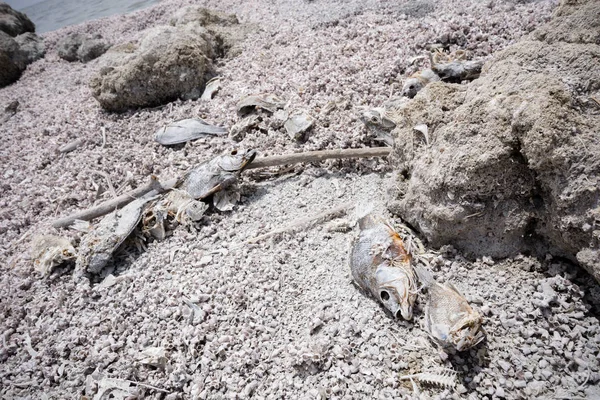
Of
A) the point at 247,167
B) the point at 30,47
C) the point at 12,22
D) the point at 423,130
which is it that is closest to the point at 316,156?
the point at 247,167

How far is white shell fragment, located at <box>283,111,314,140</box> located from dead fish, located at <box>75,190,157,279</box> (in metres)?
1.96

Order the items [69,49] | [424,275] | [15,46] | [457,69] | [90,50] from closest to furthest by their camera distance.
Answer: [424,275] → [457,69] → [90,50] → [69,49] → [15,46]

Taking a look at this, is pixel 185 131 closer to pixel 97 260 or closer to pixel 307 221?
pixel 97 260

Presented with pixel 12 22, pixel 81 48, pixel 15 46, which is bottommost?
pixel 81 48

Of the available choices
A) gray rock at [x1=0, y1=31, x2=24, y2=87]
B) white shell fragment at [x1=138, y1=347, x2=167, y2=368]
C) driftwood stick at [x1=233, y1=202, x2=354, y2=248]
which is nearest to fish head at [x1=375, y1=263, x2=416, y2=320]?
driftwood stick at [x1=233, y1=202, x2=354, y2=248]

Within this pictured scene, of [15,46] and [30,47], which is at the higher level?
[15,46]

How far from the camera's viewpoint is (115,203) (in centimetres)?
405

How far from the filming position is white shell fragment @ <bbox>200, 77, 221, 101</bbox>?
577 centimetres

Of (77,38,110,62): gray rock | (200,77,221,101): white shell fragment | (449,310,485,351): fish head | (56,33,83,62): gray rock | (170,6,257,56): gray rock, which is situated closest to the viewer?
(449,310,485,351): fish head

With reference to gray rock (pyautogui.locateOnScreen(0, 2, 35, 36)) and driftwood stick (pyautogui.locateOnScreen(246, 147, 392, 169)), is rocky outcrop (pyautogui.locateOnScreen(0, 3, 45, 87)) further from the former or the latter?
driftwood stick (pyautogui.locateOnScreen(246, 147, 392, 169))

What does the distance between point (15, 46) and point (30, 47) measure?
62 centimetres

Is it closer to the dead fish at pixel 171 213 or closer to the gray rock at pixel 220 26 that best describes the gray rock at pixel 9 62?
the gray rock at pixel 220 26

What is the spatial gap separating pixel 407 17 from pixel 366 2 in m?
1.64

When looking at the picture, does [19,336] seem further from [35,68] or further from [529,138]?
[35,68]
